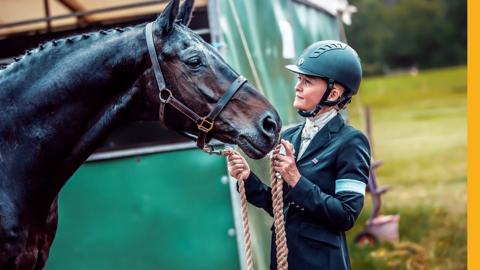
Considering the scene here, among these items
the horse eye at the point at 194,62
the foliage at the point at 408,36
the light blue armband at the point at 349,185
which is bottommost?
the foliage at the point at 408,36

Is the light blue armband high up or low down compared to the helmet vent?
down

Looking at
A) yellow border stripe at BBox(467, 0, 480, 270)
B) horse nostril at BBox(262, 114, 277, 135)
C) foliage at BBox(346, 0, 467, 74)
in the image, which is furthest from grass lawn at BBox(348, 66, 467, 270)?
horse nostril at BBox(262, 114, 277, 135)

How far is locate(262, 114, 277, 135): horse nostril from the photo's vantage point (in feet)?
9.86

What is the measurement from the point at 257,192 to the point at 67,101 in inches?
34.1

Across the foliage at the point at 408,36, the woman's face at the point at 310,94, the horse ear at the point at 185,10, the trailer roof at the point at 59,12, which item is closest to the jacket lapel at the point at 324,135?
the woman's face at the point at 310,94

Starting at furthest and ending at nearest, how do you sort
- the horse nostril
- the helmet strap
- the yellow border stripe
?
the yellow border stripe < the helmet strap < the horse nostril

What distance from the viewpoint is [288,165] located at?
10.3 feet

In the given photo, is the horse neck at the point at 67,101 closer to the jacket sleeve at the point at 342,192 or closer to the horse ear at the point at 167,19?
the horse ear at the point at 167,19

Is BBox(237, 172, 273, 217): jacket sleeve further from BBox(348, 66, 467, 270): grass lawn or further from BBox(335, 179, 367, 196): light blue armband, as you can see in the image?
BBox(348, 66, 467, 270): grass lawn

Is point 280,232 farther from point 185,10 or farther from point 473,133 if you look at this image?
point 473,133

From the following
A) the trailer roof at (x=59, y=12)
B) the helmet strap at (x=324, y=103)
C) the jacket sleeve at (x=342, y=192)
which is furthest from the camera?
the trailer roof at (x=59, y=12)

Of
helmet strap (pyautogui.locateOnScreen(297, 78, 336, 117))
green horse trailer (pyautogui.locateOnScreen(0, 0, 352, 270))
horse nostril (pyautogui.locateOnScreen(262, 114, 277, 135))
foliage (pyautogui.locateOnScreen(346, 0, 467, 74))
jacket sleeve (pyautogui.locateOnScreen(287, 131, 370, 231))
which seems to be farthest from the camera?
foliage (pyautogui.locateOnScreen(346, 0, 467, 74))

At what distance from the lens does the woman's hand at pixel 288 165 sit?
3.13m

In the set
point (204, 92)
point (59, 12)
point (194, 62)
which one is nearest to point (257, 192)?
point (204, 92)
